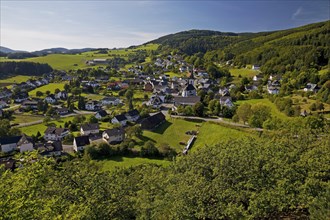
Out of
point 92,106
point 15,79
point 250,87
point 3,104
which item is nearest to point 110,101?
point 92,106

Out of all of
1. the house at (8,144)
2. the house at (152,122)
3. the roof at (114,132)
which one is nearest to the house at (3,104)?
the house at (8,144)

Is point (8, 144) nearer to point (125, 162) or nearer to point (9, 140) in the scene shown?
point (9, 140)

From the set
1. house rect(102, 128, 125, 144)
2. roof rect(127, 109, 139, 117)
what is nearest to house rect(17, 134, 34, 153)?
house rect(102, 128, 125, 144)

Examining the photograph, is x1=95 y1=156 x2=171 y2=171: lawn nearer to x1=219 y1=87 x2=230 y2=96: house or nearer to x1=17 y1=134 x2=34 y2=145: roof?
x1=17 y1=134 x2=34 y2=145: roof

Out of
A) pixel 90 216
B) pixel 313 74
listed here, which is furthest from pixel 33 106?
→ pixel 313 74

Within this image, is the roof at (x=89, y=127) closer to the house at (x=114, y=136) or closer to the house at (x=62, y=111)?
the house at (x=114, y=136)
